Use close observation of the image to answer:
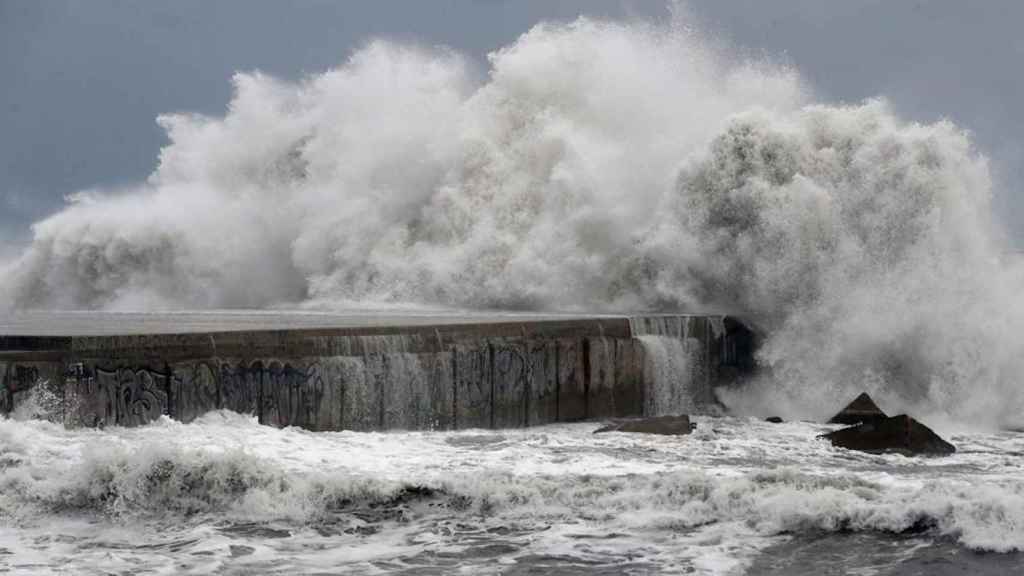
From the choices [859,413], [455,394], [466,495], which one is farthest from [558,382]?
[466,495]

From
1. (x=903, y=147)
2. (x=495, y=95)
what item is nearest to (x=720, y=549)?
(x=903, y=147)

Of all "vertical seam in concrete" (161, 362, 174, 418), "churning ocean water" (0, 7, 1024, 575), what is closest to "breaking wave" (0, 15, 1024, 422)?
"churning ocean water" (0, 7, 1024, 575)

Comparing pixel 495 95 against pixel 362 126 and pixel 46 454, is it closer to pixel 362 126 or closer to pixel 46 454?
pixel 362 126

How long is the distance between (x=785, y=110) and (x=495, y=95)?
5636mm

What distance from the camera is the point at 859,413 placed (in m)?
14.4

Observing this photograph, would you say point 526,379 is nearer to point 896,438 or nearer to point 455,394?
point 455,394

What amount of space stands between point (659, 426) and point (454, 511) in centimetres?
401

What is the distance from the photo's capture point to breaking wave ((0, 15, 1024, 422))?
1681cm

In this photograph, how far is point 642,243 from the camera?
1961 centimetres

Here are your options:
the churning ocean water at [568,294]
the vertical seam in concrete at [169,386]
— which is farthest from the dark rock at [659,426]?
the vertical seam in concrete at [169,386]

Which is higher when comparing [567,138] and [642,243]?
[567,138]

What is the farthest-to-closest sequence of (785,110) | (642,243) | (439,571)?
(785,110), (642,243), (439,571)

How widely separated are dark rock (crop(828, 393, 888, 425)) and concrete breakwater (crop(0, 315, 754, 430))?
6.07 ft

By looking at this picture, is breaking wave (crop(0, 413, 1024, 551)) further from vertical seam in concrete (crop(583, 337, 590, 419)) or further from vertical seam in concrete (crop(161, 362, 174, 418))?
vertical seam in concrete (crop(583, 337, 590, 419))
